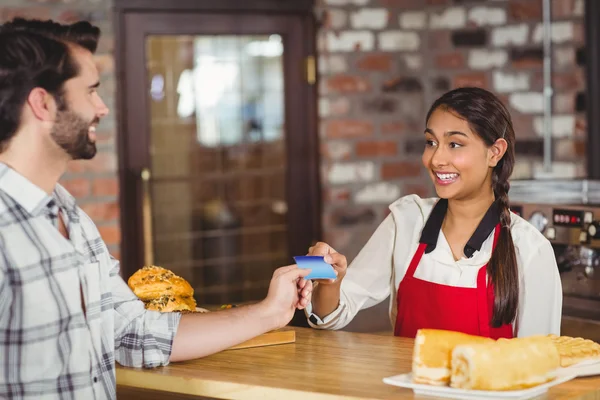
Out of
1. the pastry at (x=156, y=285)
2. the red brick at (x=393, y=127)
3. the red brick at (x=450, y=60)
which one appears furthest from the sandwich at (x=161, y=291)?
the red brick at (x=450, y=60)

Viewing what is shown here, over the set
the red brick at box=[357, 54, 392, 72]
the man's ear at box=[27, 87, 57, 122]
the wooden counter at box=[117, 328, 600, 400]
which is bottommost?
the wooden counter at box=[117, 328, 600, 400]

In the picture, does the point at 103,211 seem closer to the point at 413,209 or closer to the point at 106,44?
the point at 106,44

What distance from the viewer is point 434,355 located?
1.80 metres

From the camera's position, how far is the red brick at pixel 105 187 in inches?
158

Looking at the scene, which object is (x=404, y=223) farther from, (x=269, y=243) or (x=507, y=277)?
(x=269, y=243)

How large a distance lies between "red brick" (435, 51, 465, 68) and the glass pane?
0.76 metres

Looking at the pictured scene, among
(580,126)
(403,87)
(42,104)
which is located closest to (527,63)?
(580,126)

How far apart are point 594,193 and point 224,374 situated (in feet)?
6.54

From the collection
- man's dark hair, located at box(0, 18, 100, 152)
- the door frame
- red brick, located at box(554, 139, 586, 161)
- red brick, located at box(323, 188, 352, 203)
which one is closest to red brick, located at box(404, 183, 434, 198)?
red brick, located at box(323, 188, 352, 203)

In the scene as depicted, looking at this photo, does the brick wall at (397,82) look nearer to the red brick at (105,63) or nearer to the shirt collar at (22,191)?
the red brick at (105,63)

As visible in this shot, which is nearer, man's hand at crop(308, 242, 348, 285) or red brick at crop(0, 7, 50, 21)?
man's hand at crop(308, 242, 348, 285)

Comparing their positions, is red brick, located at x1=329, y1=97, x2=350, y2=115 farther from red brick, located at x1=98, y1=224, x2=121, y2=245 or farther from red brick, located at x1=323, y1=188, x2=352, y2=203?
red brick, located at x1=98, y1=224, x2=121, y2=245

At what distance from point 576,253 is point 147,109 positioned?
79.4 inches

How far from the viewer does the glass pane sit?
14.4ft
